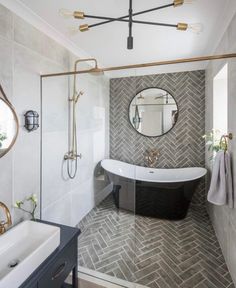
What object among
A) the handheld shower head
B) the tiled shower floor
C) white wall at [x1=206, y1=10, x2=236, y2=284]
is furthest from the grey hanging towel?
the handheld shower head

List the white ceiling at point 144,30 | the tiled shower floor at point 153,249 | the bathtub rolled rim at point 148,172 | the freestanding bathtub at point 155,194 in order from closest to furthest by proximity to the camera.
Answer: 1. the white ceiling at point 144,30
2. the tiled shower floor at point 153,249
3. the freestanding bathtub at point 155,194
4. the bathtub rolled rim at point 148,172

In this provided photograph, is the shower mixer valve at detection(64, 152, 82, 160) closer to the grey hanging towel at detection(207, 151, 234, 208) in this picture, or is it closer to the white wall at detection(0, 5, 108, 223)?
the white wall at detection(0, 5, 108, 223)

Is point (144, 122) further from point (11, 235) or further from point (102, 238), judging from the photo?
point (11, 235)

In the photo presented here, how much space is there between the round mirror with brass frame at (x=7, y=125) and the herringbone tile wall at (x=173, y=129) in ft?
6.73

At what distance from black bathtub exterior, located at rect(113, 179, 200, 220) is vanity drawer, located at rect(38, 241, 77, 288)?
155 cm

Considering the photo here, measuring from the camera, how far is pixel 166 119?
3.69 meters

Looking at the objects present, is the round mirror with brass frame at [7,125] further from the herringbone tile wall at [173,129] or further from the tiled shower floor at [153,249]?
the herringbone tile wall at [173,129]

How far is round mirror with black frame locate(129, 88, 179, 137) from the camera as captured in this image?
3.66 metres

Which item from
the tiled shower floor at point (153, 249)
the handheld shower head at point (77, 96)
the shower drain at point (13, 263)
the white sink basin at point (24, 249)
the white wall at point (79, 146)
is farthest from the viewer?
the handheld shower head at point (77, 96)

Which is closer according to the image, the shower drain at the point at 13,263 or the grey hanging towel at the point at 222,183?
the shower drain at the point at 13,263

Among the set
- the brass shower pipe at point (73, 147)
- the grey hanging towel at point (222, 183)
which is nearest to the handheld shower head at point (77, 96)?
the brass shower pipe at point (73, 147)

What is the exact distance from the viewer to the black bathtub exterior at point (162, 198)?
289 cm

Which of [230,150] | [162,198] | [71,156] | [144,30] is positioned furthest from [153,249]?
[144,30]

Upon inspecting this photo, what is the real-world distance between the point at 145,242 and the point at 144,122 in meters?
2.14
